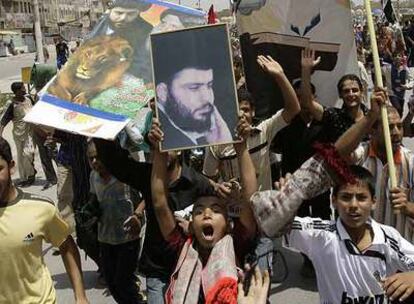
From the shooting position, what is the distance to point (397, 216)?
316cm

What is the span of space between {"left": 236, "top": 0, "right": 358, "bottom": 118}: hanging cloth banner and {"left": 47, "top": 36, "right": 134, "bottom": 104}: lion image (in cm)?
104

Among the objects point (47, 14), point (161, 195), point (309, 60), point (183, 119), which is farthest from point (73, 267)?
point (47, 14)

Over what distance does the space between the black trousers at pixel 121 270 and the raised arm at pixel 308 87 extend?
1.51 metres

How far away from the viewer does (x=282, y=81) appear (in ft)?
11.7

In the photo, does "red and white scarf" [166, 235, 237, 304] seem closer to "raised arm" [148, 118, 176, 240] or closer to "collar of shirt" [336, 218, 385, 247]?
"raised arm" [148, 118, 176, 240]

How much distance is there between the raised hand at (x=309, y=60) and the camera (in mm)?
3969

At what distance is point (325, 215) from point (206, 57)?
2.40 m

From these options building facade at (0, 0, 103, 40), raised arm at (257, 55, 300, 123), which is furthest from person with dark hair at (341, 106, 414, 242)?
building facade at (0, 0, 103, 40)

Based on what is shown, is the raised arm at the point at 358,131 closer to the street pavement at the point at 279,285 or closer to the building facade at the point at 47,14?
the street pavement at the point at 279,285

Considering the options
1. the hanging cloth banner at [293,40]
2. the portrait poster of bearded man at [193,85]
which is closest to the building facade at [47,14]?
the hanging cloth banner at [293,40]

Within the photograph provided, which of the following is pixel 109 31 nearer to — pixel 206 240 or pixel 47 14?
pixel 206 240

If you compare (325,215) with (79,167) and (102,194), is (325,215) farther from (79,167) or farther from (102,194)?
(79,167)

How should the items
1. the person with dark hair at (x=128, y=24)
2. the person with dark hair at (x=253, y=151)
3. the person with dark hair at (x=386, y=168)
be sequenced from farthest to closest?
the person with dark hair at (x=253, y=151) → the person with dark hair at (x=128, y=24) → the person with dark hair at (x=386, y=168)

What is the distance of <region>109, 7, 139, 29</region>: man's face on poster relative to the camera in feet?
12.4
